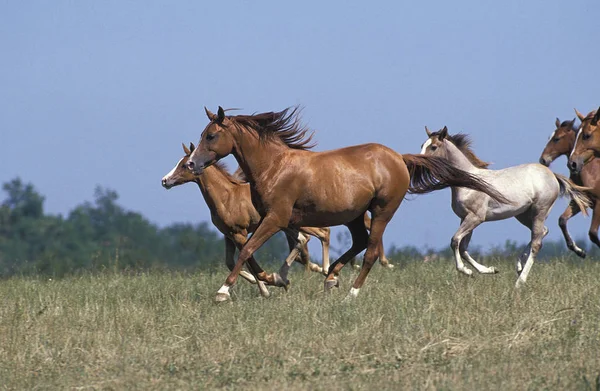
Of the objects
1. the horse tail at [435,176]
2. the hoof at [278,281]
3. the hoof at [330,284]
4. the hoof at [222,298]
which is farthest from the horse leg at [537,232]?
the hoof at [222,298]

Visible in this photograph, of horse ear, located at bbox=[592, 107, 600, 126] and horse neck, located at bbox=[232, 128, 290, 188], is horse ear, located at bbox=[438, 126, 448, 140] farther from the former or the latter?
horse neck, located at bbox=[232, 128, 290, 188]

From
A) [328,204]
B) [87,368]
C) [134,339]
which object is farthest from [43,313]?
[328,204]

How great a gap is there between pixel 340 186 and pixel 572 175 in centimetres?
597

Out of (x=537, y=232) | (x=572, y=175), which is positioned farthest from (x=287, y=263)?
(x=572, y=175)

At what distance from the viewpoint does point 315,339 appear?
26.0ft

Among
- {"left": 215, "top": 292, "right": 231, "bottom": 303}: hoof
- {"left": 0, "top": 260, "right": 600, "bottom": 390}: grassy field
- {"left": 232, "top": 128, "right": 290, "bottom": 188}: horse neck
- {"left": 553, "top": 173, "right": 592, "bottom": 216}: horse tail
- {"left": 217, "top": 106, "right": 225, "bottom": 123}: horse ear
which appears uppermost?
{"left": 217, "top": 106, "right": 225, "bottom": 123}: horse ear

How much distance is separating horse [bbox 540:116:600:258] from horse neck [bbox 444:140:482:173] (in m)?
2.83

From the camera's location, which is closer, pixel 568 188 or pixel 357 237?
pixel 357 237

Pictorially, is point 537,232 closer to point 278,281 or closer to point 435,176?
point 435,176

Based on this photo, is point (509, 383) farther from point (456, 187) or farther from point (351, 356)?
point (456, 187)

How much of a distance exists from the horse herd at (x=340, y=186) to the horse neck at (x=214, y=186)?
13mm

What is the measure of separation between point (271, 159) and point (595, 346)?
13.4 feet

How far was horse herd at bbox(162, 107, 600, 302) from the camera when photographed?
33.6 feet

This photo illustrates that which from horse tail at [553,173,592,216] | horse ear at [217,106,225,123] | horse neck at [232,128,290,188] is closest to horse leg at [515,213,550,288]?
horse tail at [553,173,592,216]
